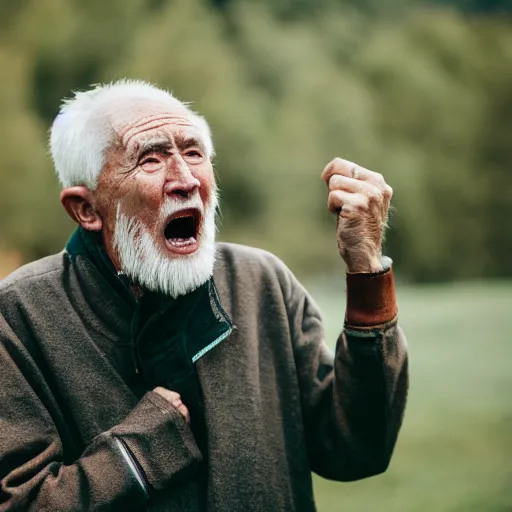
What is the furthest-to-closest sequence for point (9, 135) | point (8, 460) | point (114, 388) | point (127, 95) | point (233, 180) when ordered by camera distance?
1. point (233, 180)
2. point (9, 135)
3. point (127, 95)
4. point (114, 388)
5. point (8, 460)

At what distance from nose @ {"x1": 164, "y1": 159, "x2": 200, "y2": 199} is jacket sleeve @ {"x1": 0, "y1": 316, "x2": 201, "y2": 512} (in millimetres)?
453

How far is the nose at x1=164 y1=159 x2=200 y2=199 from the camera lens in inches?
67.2

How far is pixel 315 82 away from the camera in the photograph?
8.38 metres

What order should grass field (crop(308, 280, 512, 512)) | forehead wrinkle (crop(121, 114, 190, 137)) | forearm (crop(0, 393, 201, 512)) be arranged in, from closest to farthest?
forearm (crop(0, 393, 201, 512)) < forehead wrinkle (crop(121, 114, 190, 137)) < grass field (crop(308, 280, 512, 512))

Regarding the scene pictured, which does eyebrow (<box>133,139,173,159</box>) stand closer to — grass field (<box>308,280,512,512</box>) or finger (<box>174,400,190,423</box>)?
finger (<box>174,400,190,423</box>)

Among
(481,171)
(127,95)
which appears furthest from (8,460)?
(481,171)

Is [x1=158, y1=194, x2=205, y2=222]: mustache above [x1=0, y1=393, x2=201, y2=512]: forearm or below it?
above

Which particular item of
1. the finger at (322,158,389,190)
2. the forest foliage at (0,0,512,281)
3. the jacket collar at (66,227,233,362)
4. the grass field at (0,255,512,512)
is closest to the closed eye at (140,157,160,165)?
the jacket collar at (66,227,233,362)

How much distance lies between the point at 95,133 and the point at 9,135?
5931 mm

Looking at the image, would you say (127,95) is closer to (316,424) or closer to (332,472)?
(316,424)

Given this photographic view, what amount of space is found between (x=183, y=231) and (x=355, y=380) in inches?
21.5

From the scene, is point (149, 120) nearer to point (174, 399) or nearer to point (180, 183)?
point (180, 183)

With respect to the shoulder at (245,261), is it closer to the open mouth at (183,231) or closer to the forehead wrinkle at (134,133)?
the open mouth at (183,231)

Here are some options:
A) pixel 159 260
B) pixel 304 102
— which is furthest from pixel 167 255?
pixel 304 102
